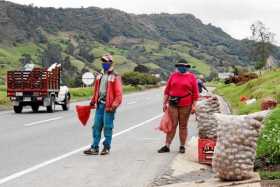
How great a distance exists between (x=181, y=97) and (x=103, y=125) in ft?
5.54

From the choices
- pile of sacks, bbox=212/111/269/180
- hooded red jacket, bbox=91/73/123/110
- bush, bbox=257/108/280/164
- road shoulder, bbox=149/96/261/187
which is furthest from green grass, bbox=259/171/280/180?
hooded red jacket, bbox=91/73/123/110

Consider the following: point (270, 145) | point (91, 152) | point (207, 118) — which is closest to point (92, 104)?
point (91, 152)

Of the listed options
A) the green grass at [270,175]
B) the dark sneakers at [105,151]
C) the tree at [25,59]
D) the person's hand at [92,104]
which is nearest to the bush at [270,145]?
the green grass at [270,175]

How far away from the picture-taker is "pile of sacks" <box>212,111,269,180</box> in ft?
32.4

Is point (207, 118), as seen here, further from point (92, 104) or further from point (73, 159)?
point (73, 159)

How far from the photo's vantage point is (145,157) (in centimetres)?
1374

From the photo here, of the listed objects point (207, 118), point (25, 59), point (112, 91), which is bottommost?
point (207, 118)

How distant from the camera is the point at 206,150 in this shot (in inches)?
492

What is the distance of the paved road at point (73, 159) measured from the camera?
1076 centimetres

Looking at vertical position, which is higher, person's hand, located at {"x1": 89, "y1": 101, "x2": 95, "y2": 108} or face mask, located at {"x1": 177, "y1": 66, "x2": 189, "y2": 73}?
face mask, located at {"x1": 177, "y1": 66, "x2": 189, "y2": 73}

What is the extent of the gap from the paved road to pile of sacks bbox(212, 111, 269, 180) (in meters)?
1.24

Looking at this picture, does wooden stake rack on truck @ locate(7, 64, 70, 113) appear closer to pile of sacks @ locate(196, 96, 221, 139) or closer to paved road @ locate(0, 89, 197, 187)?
paved road @ locate(0, 89, 197, 187)

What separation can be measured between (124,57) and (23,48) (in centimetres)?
3369

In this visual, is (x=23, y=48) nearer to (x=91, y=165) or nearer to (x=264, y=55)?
(x=264, y=55)
